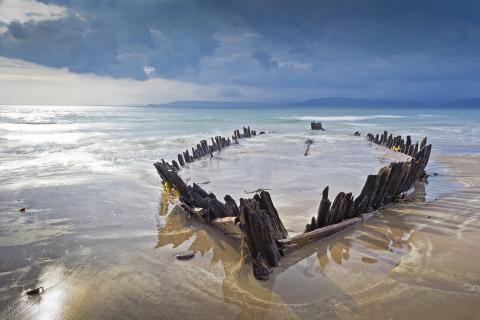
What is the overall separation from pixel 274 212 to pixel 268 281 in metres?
1.34

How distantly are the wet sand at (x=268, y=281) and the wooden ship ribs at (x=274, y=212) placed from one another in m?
0.21

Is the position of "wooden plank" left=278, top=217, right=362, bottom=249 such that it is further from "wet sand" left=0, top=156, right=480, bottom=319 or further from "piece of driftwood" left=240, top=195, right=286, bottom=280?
"piece of driftwood" left=240, top=195, right=286, bottom=280

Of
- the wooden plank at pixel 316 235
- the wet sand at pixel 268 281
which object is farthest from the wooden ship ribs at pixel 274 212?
the wet sand at pixel 268 281

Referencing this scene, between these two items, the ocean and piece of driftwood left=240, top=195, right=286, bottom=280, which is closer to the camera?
the ocean

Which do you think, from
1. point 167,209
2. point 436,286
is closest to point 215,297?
point 436,286

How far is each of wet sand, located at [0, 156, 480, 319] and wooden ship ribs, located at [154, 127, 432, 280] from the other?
0.21 m

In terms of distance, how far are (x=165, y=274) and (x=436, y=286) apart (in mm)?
3830

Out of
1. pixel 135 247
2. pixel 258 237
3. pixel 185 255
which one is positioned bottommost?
pixel 135 247

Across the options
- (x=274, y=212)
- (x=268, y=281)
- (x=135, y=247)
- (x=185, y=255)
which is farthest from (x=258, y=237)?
(x=135, y=247)

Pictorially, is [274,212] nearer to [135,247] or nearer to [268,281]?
[268,281]

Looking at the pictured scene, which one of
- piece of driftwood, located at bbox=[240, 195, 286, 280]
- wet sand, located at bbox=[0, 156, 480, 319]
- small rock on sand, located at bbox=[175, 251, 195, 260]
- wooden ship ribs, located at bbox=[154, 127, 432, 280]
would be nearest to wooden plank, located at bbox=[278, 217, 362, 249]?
wooden ship ribs, located at bbox=[154, 127, 432, 280]

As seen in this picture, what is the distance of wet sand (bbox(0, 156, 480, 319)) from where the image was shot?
4.44 meters

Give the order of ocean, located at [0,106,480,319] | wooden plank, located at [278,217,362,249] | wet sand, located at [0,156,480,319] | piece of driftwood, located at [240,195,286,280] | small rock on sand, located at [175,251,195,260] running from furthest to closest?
small rock on sand, located at [175,251,195,260]
wooden plank, located at [278,217,362,249]
piece of driftwood, located at [240,195,286,280]
ocean, located at [0,106,480,319]
wet sand, located at [0,156,480,319]

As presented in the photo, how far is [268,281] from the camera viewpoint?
5059 millimetres
